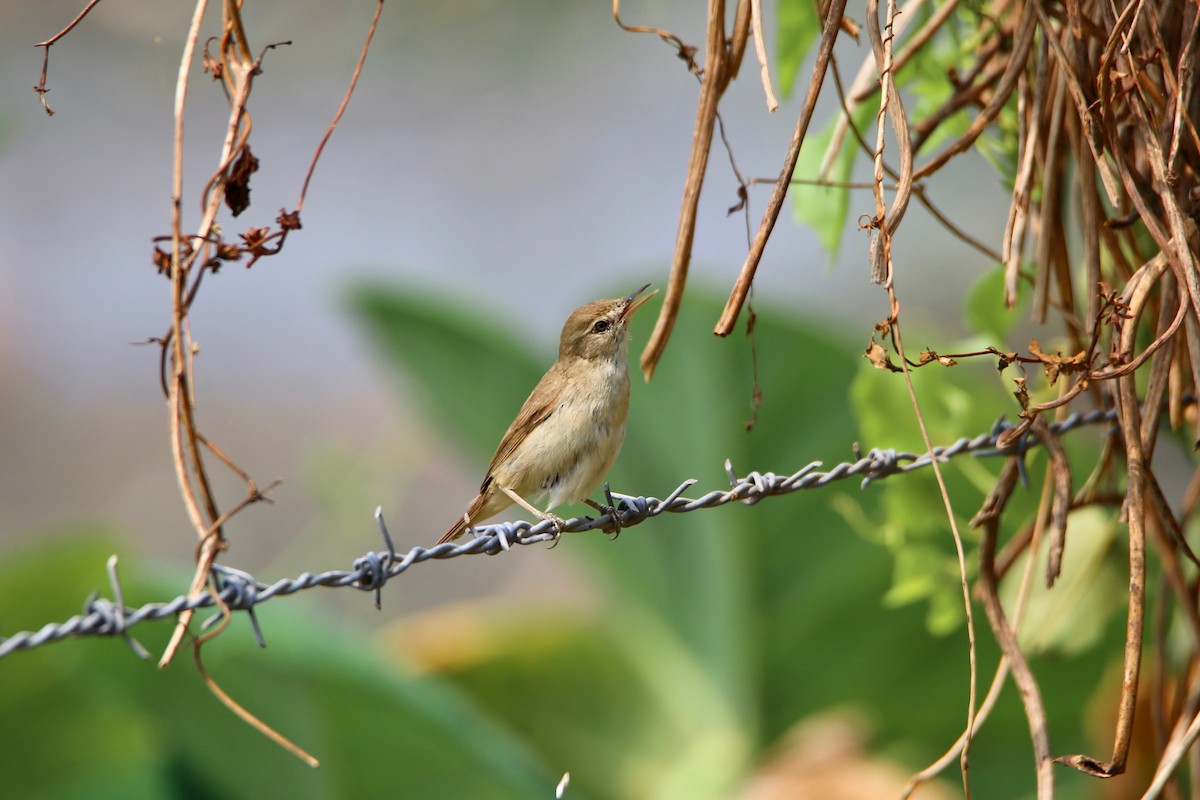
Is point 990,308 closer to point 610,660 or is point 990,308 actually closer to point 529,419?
point 529,419

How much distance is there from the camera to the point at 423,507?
10.3 m

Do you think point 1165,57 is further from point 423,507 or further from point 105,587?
point 423,507

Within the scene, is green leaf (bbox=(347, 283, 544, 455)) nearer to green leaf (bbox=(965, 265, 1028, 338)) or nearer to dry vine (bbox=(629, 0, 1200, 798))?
green leaf (bbox=(965, 265, 1028, 338))

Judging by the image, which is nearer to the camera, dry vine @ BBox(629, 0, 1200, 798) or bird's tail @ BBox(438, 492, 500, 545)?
dry vine @ BBox(629, 0, 1200, 798)

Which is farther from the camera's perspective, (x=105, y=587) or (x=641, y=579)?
(x=641, y=579)

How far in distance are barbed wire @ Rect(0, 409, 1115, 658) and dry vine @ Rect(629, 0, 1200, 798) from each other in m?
0.17

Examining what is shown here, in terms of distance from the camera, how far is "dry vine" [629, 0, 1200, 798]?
1.78 metres

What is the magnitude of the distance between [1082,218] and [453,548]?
128cm

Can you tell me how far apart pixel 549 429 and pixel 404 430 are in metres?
5.22

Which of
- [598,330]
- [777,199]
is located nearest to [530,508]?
[598,330]

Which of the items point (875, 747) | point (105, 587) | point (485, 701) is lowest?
point (875, 747)

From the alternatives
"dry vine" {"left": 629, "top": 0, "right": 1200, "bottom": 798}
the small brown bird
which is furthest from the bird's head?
"dry vine" {"left": 629, "top": 0, "right": 1200, "bottom": 798}

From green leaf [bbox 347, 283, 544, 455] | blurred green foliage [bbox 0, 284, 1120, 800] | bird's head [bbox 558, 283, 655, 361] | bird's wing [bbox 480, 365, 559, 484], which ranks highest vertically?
green leaf [bbox 347, 283, 544, 455]

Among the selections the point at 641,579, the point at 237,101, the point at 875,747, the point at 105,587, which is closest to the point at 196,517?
the point at 237,101
